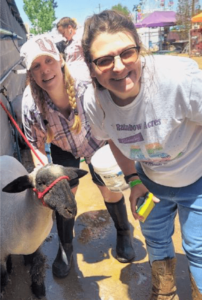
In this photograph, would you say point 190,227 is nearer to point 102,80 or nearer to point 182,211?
point 182,211

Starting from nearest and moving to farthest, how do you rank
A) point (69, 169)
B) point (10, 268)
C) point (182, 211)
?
point (182, 211) → point (69, 169) → point (10, 268)

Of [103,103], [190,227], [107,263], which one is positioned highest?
[103,103]

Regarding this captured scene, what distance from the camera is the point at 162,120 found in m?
1.57

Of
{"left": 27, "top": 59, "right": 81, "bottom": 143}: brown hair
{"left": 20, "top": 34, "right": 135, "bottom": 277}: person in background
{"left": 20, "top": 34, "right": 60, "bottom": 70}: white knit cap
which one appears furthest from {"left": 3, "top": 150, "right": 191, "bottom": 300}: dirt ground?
{"left": 20, "top": 34, "right": 60, "bottom": 70}: white knit cap

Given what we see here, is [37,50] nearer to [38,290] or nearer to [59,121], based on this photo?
[59,121]

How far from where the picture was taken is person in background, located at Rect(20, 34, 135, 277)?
2328 mm

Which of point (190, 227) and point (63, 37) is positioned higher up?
point (63, 37)

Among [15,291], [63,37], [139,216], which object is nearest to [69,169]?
[139,216]

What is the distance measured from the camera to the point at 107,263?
2816 millimetres

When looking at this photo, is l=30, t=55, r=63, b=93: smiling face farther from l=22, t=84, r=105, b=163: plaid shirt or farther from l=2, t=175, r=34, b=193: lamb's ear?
l=2, t=175, r=34, b=193: lamb's ear

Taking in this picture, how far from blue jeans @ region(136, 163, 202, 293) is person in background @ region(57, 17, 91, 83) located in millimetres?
928

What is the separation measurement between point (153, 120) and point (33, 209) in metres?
1.31

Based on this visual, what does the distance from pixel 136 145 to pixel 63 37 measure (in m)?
5.32

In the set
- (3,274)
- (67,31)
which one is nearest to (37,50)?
(3,274)
